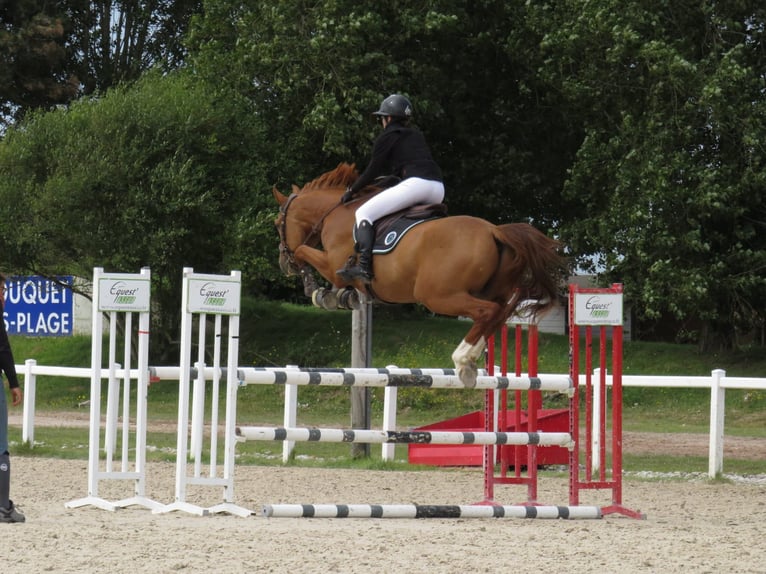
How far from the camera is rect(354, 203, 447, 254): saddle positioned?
7.57 metres

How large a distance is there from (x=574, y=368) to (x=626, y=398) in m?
11.9

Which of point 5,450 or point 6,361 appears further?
point 6,361

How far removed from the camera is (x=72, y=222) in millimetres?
21656

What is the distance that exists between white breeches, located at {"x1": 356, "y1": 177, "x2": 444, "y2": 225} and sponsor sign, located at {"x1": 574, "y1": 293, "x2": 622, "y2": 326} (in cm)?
156

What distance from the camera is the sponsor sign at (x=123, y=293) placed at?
8.88 m

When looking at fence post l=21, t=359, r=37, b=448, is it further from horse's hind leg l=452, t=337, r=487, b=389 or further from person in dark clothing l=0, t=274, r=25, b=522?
horse's hind leg l=452, t=337, r=487, b=389

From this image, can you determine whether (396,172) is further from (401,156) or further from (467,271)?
(467,271)

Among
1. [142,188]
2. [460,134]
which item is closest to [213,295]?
[142,188]

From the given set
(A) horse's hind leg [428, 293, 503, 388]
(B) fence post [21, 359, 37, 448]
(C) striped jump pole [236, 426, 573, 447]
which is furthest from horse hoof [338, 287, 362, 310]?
(B) fence post [21, 359, 37, 448]

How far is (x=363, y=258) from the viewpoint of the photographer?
755cm

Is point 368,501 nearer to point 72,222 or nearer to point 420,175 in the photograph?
point 420,175

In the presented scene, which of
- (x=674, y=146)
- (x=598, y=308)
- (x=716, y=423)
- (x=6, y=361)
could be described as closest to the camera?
(x=6, y=361)

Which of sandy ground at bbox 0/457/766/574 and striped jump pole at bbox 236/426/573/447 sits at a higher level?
striped jump pole at bbox 236/426/573/447

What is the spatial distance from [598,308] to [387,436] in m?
1.87
